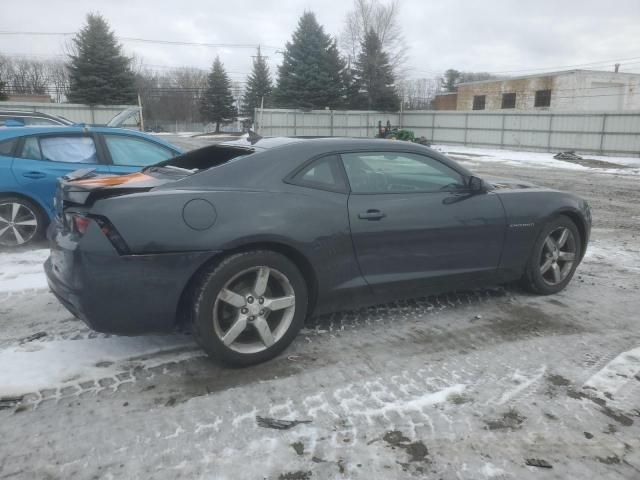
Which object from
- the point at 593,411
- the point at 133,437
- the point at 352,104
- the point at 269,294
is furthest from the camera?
the point at 352,104

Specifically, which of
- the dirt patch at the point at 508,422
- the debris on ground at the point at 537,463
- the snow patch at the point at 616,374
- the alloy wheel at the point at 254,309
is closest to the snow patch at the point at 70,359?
the alloy wheel at the point at 254,309

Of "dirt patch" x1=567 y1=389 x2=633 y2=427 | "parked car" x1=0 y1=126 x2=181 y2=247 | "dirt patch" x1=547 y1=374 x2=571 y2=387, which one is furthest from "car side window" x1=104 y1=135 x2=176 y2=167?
"dirt patch" x1=567 y1=389 x2=633 y2=427

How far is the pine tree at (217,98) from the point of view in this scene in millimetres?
58875

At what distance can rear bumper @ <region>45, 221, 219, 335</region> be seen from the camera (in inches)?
110

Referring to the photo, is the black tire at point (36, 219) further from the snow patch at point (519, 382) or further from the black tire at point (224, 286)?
the snow patch at point (519, 382)

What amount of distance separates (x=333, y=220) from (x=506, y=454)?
1.71 m

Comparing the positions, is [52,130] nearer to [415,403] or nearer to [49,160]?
[49,160]

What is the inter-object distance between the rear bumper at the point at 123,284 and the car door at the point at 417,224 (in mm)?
1179

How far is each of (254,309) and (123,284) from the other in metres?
0.78

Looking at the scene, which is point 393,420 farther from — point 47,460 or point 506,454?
point 47,460

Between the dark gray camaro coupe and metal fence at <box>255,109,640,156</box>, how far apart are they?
2387cm

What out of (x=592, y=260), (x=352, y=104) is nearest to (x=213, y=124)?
(x=352, y=104)

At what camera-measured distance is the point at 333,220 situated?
335 centimetres

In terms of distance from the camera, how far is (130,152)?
6320 millimetres
